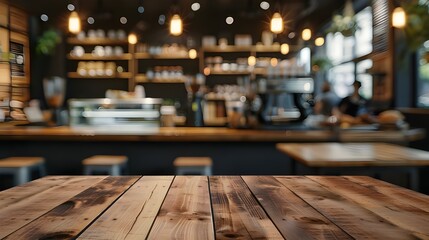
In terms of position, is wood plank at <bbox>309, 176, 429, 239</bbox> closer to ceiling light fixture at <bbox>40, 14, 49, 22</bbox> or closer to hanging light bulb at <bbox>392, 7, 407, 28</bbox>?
hanging light bulb at <bbox>392, 7, 407, 28</bbox>

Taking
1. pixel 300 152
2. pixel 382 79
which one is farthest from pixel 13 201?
pixel 382 79

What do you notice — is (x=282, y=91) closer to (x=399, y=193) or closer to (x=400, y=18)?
(x=400, y=18)

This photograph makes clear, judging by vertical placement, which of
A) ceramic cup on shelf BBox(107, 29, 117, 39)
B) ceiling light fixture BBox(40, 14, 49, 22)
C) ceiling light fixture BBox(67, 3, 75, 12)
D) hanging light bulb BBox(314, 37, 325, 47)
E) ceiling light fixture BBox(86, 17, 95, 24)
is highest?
ceiling light fixture BBox(67, 3, 75, 12)

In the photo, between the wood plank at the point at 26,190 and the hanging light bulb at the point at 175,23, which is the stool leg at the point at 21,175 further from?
the hanging light bulb at the point at 175,23

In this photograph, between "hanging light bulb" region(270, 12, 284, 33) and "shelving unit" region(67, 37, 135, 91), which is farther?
"shelving unit" region(67, 37, 135, 91)

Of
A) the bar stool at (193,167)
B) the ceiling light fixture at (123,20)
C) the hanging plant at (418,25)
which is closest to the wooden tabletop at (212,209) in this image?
the bar stool at (193,167)

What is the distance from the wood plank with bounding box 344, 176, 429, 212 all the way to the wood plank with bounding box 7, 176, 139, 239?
0.92m

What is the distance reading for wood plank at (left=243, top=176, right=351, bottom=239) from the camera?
1075 millimetres

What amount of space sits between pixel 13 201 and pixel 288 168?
10.3 feet

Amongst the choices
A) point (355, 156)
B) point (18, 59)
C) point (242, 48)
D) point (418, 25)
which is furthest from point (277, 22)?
point (18, 59)

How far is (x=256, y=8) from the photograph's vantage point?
9141 mm

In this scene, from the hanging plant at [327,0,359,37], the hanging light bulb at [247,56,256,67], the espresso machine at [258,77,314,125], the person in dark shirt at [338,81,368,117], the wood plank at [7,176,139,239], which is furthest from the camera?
the hanging light bulb at [247,56,256,67]

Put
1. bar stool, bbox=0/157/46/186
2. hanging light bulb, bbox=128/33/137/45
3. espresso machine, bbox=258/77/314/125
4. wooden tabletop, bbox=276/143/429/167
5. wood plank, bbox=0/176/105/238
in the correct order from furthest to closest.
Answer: hanging light bulb, bbox=128/33/137/45
espresso machine, bbox=258/77/314/125
bar stool, bbox=0/157/46/186
wooden tabletop, bbox=276/143/429/167
wood plank, bbox=0/176/105/238

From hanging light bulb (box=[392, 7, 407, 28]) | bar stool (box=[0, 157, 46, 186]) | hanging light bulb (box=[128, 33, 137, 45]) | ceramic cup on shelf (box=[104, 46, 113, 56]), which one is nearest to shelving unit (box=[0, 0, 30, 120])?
Result: ceramic cup on shelf (box=[104, 46, 113, 56])
